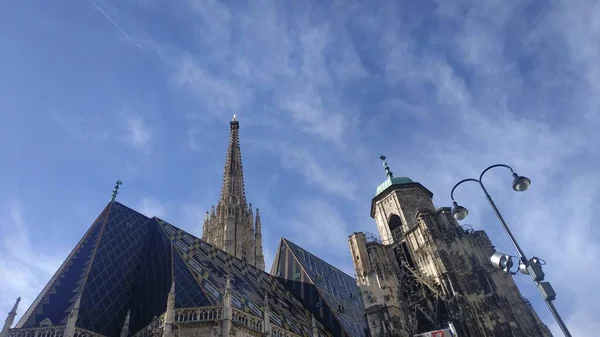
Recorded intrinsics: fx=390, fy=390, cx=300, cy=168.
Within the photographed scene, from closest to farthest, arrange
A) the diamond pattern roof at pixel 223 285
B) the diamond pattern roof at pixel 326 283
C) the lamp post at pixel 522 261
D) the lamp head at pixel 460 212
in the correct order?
the lamp post at pixel 522 261 < the lamp head at pixel 460 212 < the diamond pattern roof at pixel 223 285 < the diamond pattern roof at pixel 326 283

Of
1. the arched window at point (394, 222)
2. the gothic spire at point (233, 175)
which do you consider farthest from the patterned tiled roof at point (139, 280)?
the gothic spire at point (233, 175)

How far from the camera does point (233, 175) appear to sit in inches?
2029

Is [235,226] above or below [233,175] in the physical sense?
below

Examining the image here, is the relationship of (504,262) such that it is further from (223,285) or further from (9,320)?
(9,320)

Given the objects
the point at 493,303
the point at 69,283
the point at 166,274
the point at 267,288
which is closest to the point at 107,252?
the point at 69,283

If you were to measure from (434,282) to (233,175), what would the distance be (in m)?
35.8

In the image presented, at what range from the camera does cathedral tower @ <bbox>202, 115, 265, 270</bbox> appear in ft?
134

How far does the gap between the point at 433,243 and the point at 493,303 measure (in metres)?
3.99

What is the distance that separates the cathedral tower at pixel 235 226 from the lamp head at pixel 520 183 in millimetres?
33269

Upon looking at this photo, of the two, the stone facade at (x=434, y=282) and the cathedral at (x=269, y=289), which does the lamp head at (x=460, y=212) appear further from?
the stone facade at (x=434, y=282)

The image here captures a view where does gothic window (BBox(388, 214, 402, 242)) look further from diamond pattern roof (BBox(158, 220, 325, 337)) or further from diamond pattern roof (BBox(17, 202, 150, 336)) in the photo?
diamond pattern roof (BBox(17, 202, 150, 336))

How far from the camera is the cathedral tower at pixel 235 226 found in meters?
40.8

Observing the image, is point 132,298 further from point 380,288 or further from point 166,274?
point 380,288

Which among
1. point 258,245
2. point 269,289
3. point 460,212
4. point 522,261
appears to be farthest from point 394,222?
point 258,245
